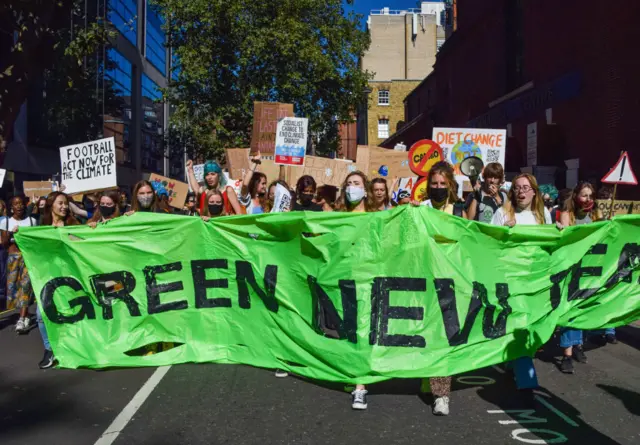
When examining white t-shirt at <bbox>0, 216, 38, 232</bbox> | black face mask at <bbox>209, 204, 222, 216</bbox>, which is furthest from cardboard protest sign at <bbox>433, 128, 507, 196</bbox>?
white t-shirt at <bbox>0, 216, 38, 232</bbox>

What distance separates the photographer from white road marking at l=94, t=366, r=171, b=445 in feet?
15.4

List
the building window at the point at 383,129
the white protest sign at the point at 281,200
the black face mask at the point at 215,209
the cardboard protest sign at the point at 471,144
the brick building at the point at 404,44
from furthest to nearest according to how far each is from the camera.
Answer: the brick building at the point at 404,44 → the building window at the point at 383,129 → the cardboard protest sign at the point at 471,144 → the white protest sign at the point at 281,200 → the black face mask at the point at 215,209

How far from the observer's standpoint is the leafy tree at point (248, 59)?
1123 inches

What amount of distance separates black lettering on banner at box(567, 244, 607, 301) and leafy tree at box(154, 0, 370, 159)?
23.4m

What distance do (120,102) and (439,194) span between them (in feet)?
97.1

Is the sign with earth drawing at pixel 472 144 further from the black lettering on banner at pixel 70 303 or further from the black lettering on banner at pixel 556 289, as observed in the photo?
the black lettering on banner at pixel 70 303

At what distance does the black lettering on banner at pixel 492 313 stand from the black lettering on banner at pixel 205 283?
1915mm

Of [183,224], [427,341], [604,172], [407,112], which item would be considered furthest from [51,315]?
[407,112]

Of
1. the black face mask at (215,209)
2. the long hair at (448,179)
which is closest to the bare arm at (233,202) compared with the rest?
the black face mask at (215,209)

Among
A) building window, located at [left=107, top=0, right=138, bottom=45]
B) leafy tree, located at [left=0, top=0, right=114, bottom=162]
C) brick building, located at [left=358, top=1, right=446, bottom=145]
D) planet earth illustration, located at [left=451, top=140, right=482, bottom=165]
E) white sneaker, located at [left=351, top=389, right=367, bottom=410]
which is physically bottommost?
white sneaker, located at [left=351, top=389, right=367, bottom=410]

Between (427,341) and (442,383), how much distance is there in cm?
34

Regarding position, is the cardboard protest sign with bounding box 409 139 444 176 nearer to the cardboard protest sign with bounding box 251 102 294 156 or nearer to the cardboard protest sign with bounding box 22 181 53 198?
the cardboard protest sign with bounding box 251 102 294 156

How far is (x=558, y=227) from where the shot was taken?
18.4ft

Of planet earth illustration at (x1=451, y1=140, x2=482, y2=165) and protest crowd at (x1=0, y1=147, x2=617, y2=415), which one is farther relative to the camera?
planet earth illustration at (x1=451, y1=140, x2=482, y2=165)
